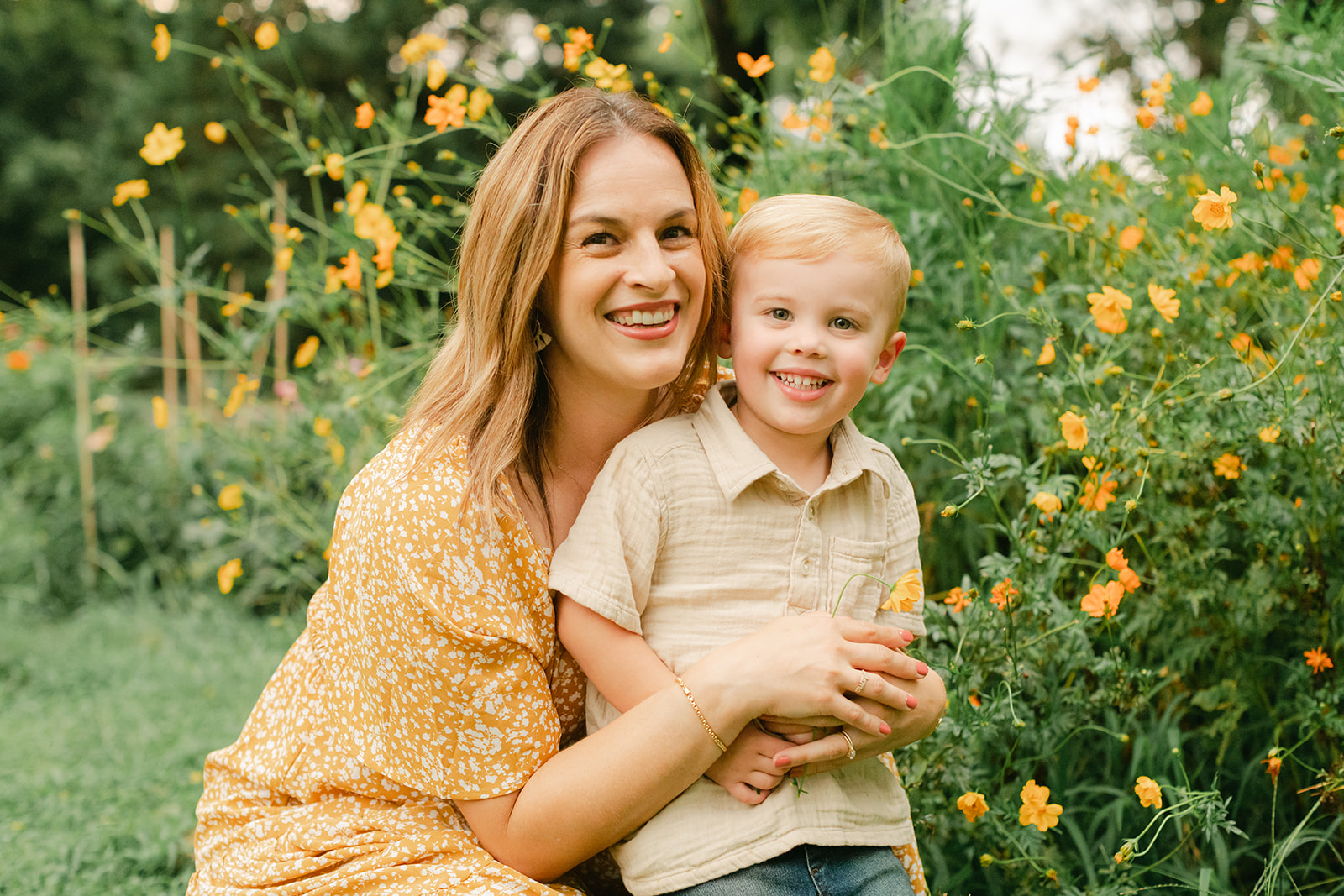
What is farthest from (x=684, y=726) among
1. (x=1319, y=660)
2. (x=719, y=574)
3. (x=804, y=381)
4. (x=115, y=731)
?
(x=115, y=731)

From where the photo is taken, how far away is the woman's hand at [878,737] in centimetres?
144

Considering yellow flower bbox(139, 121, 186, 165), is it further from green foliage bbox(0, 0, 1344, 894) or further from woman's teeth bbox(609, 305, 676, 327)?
woman's teeth bbox(609, 305, 676, 327)

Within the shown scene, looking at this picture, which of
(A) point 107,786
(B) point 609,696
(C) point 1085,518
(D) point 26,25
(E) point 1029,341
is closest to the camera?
(B) point 609,696

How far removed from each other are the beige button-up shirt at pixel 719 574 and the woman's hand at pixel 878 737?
0.18 feet

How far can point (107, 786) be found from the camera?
2.84 metres

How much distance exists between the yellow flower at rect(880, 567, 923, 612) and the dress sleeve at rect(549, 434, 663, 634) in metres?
0.35

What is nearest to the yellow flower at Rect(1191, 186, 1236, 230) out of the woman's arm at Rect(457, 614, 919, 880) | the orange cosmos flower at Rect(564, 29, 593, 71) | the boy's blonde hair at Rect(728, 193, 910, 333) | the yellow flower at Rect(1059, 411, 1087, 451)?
the yellow flower at Rect(1059, 411, 1087, 451)

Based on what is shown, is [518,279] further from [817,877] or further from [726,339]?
[817,877]

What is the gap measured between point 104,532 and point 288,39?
30.0 feet

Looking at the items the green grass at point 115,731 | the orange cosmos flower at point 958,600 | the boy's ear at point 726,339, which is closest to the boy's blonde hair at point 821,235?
the boy's ear at point 726,339

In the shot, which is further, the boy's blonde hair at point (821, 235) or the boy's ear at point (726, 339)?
the boy's ear at point (726, 339)

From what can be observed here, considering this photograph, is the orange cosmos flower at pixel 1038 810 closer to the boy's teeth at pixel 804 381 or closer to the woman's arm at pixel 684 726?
the woman's arm at pixel 684 726

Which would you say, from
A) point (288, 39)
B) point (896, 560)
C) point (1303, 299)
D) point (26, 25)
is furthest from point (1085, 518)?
point (26, 25)

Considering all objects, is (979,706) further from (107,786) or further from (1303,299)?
(107,786)
